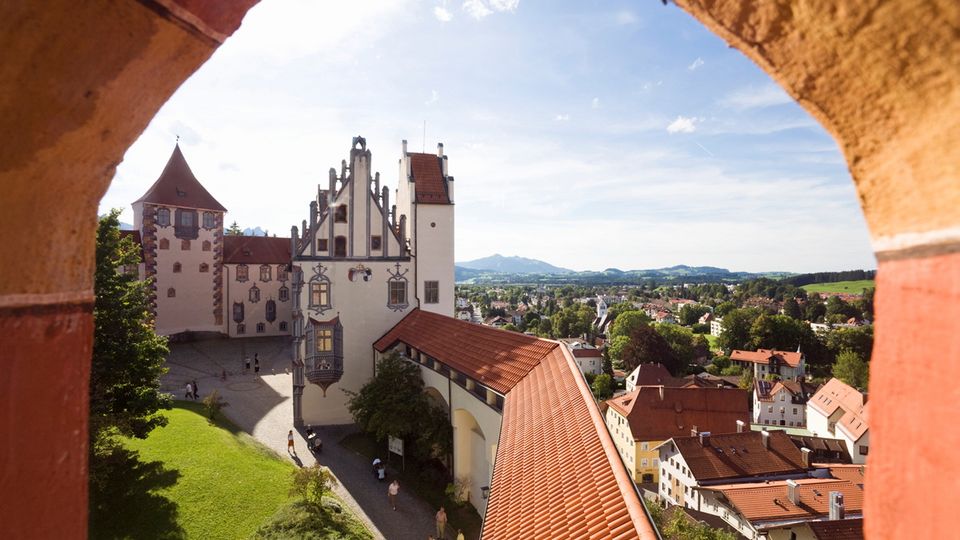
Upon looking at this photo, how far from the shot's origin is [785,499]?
82.2 ft

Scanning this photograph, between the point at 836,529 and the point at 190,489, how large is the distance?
2591 centimetres

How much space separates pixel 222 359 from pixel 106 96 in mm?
35476

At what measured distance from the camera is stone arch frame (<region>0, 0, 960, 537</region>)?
963mm

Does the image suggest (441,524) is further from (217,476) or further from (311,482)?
(217,476)

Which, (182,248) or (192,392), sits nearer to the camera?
(192,392)

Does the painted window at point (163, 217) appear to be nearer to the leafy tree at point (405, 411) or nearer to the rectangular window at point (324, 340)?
the rectangular window at point (324, 340)

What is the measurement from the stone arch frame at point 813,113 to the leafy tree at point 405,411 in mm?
14616

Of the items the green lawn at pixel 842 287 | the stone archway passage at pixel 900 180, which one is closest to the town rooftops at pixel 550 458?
the stone archway passage at pixel 900 180

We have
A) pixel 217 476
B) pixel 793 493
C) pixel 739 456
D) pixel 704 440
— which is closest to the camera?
pixel 217 476

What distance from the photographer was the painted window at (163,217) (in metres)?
37.0

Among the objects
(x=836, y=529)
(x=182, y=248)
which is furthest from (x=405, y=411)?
(x=182, y=248)

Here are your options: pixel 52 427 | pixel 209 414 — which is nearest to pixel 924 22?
pixel 52 427

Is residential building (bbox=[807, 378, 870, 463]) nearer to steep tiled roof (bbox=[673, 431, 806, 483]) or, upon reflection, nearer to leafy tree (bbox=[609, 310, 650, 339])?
steep tiled roof (bbox=[673, 431, 806, 483])

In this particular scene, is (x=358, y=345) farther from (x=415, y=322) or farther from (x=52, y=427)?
(x=52, y=427)
